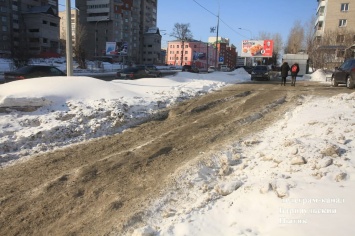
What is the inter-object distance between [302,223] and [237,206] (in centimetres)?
82

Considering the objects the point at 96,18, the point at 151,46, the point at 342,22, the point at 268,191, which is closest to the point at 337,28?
the point at 342,22

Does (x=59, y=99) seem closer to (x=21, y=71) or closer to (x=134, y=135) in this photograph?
(x=134, y=135)

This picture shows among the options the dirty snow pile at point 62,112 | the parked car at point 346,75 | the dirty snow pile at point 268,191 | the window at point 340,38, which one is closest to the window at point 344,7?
the window at point 340,38

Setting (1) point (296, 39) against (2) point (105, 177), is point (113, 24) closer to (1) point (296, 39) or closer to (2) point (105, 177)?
(1) point (296, 39)

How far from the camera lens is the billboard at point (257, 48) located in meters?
54.7

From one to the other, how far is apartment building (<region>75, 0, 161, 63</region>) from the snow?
288 ft

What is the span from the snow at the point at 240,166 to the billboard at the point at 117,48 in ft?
162

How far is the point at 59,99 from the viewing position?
9.17 meters

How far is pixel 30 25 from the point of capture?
82125mm

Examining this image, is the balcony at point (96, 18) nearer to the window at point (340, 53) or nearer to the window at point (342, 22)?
the window at point (342, 22)

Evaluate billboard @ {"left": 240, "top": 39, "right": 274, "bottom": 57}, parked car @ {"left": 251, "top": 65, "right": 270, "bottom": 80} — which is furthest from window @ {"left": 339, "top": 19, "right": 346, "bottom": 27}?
parked car @ {"left": 251, "top": 65, "right": 270, "bottom": 80}

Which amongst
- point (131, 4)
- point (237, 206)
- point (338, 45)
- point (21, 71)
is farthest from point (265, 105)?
point (131, 4)

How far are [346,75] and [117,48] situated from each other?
1908 inches

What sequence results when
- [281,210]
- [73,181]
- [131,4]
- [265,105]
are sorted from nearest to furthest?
[281,210] < [73,181] < [265,105] < [131,4]
